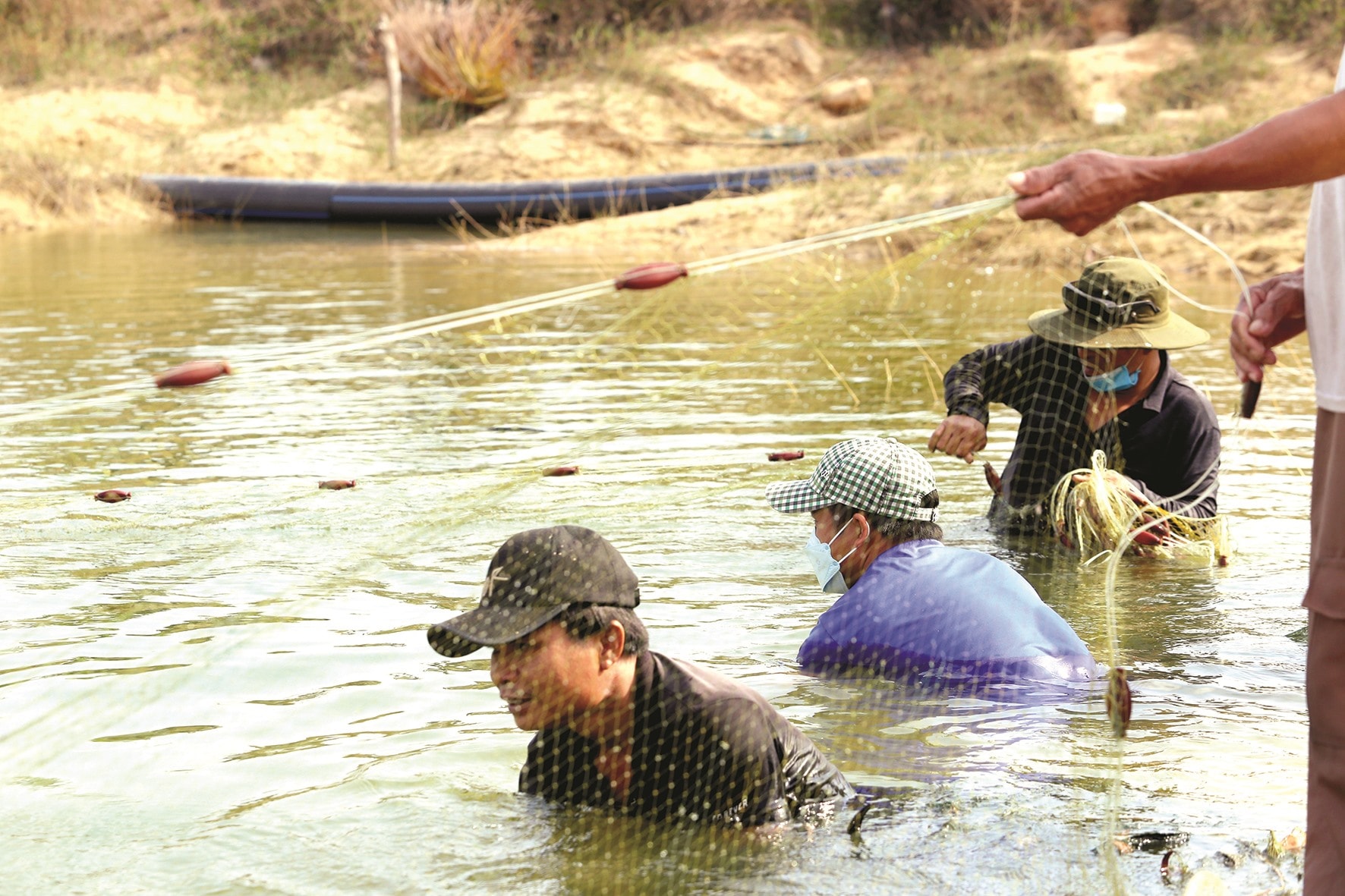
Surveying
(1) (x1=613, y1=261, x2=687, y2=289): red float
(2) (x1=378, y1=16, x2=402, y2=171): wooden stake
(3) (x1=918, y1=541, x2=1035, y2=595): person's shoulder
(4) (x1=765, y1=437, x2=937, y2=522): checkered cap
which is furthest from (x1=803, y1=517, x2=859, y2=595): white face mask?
(2) (x1=378, y1=16, x2=402, y2=171): wooden stake

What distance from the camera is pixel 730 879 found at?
3.78m

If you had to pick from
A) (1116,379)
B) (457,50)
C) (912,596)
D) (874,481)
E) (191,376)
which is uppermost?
(457,50)

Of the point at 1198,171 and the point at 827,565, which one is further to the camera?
the point at 827,565

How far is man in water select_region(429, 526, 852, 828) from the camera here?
357cm

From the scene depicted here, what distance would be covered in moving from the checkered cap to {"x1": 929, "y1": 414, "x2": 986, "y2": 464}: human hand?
1.63m

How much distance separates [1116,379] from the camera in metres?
6.79

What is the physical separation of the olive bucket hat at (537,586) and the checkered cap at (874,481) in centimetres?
146

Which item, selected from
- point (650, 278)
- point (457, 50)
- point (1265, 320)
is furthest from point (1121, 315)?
point (457, 50)

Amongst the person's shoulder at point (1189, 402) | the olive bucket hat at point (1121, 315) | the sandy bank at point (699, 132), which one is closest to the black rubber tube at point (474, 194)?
the sandy bank at point (699, 132)

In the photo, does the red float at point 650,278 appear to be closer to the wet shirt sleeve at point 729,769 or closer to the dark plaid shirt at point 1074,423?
the wet shirt sleeve at point 729,769

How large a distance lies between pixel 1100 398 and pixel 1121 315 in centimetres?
49

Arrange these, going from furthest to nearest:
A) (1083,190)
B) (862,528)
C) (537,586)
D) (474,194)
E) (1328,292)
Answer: (474,194), (862,528), (537,586), (1083,190), (1328,292)

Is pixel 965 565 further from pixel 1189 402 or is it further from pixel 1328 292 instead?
pixel 1328 292

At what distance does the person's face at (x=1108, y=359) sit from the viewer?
675cm
